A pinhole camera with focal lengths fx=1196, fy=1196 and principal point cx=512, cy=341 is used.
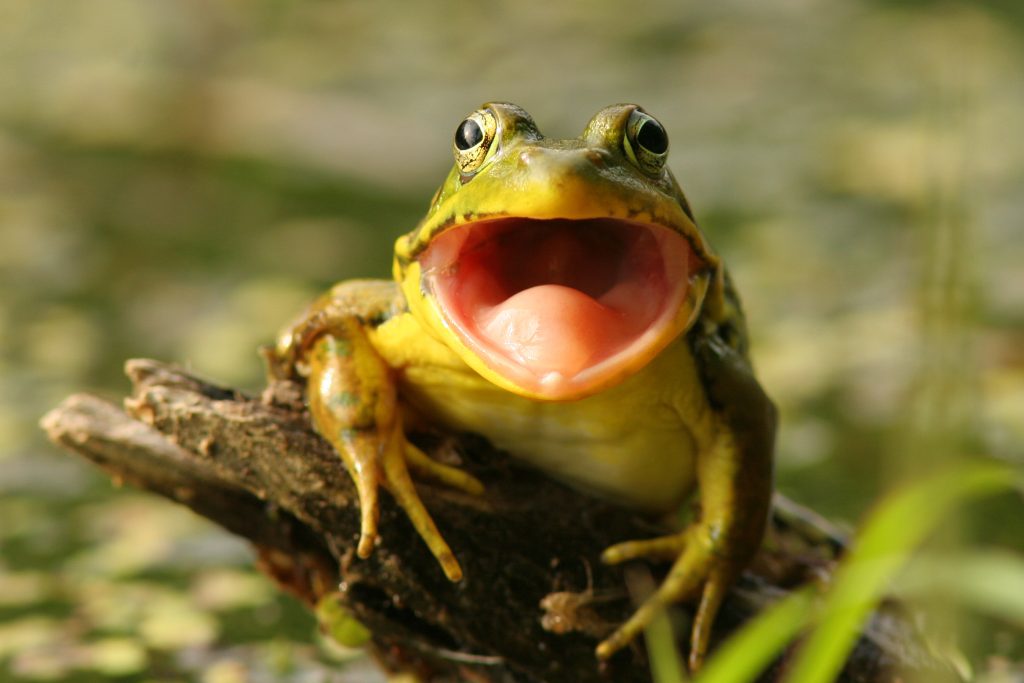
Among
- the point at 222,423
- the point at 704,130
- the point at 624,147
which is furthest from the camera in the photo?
the point at 704,130

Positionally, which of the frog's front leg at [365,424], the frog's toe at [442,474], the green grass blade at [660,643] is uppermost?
the frog's front leg at [365,424]

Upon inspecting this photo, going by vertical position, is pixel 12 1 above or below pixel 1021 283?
above

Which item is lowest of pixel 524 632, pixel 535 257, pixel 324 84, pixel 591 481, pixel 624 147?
pixel 324 84

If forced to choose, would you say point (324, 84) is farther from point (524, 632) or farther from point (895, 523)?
point (895, 523)

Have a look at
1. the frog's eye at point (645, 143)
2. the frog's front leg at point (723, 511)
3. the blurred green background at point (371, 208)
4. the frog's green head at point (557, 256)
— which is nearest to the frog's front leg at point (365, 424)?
the frog's green head at point (557, 256)

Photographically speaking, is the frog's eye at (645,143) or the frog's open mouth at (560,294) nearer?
the frog's open mouth at (560,294)

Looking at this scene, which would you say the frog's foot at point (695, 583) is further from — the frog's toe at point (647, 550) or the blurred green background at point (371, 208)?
the blurred green background at point (371, 208)

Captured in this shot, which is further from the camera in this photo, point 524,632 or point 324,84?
point 324,84

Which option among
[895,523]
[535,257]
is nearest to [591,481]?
[535,257]
